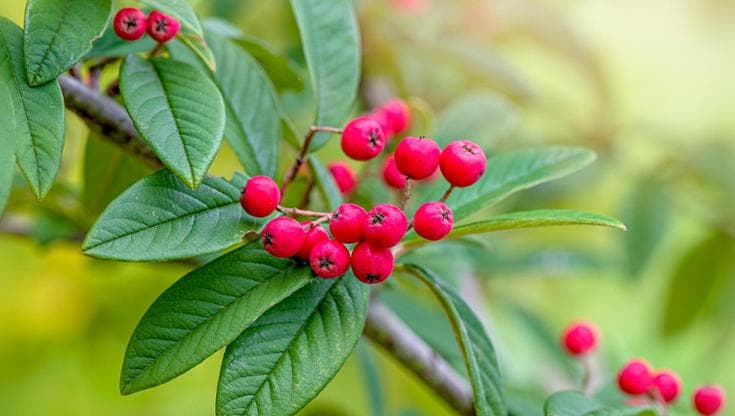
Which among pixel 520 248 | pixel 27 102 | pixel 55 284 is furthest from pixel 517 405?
pixel 55 284

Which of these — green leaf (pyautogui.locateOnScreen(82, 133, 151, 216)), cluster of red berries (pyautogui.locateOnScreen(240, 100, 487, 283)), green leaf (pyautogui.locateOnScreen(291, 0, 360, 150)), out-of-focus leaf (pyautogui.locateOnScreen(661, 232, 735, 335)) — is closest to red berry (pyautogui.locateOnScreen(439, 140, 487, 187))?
cluster of red berries (pyautogui.locateOnScreen(240, 100, 487, 283))

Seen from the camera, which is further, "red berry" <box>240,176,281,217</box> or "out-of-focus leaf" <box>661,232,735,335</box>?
"out-of-focus leaf" <box>661,232,735,335</box>

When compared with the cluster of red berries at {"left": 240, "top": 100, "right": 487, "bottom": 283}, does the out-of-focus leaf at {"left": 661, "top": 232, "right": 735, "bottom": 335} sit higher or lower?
lower

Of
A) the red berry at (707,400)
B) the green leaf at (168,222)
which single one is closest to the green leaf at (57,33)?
the green leaf at (168,222)

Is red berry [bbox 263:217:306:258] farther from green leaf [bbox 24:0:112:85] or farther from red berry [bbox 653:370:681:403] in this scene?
red berry [bbox 653:370:681:403]

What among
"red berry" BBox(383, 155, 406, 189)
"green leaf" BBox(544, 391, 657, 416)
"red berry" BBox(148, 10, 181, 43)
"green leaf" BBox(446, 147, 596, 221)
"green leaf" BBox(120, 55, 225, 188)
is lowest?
"green leaf" BBox(544, 391, 657, 416)

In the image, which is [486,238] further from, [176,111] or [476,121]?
[176,111]
